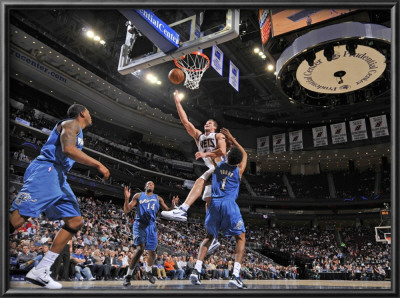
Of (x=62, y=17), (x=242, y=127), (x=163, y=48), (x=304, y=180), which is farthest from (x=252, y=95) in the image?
(x=163, y=48)

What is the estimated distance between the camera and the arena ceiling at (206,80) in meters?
17.7

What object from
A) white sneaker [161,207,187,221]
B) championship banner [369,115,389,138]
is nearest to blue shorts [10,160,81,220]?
white sneaker [161,207,187,221]

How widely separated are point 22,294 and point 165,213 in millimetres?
2322

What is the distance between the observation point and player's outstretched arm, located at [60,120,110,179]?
3.74 meters

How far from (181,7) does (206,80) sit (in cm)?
1942

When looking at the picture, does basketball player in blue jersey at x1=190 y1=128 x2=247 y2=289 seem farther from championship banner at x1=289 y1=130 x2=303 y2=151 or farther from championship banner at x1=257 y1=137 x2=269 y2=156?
championship banner at x1=257 y1=137 x2=269 y2=156

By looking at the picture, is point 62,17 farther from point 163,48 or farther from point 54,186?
point 54,186

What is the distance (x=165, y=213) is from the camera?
4988 mm

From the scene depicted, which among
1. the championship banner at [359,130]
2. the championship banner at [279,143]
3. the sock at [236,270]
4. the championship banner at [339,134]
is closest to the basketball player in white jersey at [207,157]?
the sock at [236,270]

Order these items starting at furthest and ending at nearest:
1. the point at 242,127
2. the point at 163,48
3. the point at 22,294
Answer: the point at 242,127 → the point at 163,48 → the point at 22,294

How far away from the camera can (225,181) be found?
5215 mm

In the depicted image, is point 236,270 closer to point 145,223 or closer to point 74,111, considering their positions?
point 145,223

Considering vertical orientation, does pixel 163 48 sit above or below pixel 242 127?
below

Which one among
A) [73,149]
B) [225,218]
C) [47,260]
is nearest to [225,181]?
[225,218]
